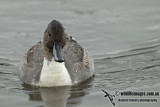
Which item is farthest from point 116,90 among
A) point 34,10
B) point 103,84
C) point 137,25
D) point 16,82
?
point 34,10

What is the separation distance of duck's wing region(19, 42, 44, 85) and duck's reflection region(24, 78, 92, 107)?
25 cm

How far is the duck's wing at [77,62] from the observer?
14.5 m

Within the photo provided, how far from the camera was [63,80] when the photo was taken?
46.5 feet

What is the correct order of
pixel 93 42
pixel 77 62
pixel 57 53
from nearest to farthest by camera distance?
pixel 57 53 < pixel 77 62 < pixel 93 42

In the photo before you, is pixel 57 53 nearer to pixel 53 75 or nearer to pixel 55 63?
pixel 55 63

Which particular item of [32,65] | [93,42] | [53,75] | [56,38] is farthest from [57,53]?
[93,42]

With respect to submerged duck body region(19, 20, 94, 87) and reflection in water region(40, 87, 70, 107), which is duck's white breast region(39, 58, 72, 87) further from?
reflection in water region(40, 87, 70, 107)

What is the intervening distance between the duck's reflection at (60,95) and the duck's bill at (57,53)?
3.14ft

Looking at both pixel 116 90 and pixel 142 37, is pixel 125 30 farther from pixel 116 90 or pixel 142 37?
pixel 116 90

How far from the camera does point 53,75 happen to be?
14141mm

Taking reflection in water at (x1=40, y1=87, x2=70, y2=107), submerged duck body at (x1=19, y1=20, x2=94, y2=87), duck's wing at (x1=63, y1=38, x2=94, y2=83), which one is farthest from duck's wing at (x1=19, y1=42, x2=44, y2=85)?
duck's wing at (x1=63, y1=38, x2=94, y2=83)

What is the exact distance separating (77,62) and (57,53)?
58.9 inches

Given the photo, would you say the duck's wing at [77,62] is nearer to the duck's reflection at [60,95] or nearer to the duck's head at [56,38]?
the duck's reflection at [60,95]

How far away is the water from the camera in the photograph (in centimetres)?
1373
